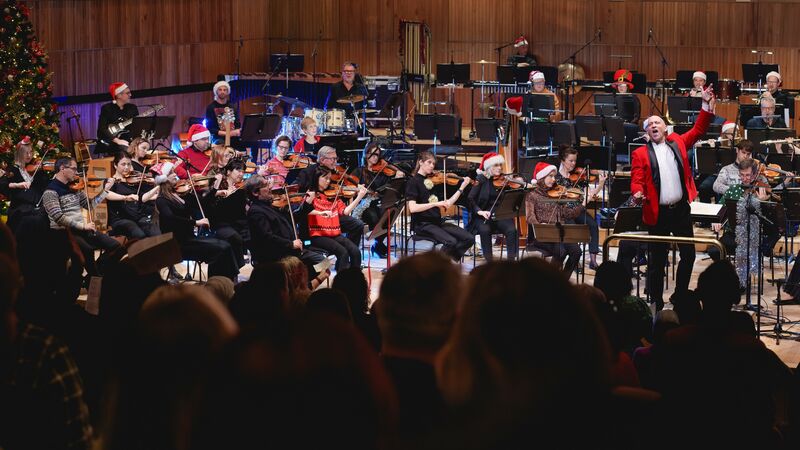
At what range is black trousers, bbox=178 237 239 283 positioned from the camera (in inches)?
364

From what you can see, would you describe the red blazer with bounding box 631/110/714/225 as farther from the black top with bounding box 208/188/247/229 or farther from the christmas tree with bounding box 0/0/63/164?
the christmas tree with bounding box 0/0/63/164

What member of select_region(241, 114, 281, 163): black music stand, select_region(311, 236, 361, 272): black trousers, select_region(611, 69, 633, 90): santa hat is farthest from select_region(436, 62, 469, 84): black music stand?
select_region(311, 236, 361, 272): black trousers

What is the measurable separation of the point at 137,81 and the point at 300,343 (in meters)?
15.2

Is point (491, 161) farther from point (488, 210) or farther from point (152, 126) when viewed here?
point (152, 126)

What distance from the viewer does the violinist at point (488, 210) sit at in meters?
10.4

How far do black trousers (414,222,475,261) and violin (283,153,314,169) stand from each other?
1774 mm

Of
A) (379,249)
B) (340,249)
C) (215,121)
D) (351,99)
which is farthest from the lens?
(351,99)

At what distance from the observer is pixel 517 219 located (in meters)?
10.8

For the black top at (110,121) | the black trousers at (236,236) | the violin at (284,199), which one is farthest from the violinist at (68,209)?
the black top at (110,121)

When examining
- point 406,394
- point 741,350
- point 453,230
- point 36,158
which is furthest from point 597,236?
point 406,394

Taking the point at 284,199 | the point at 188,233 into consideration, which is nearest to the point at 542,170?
the point at 284,199

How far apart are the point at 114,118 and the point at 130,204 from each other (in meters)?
3.59

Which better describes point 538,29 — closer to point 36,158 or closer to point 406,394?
point 36,158

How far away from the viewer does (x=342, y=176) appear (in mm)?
10438
